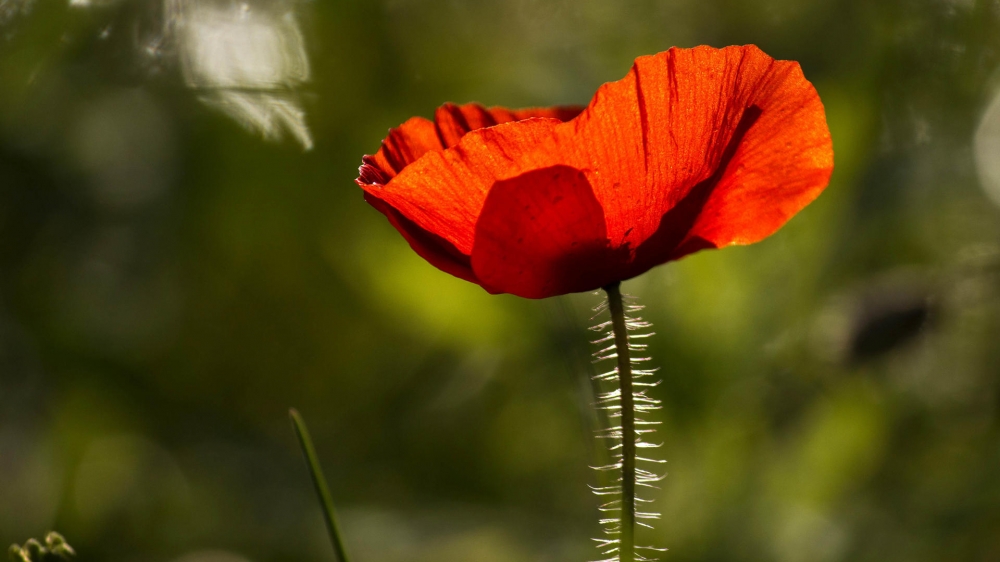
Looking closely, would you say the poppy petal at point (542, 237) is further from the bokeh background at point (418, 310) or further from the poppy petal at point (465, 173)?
the bokeh background at point (418, 310)

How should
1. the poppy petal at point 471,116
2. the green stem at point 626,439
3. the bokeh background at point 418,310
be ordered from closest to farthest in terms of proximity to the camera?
the green stem at point 626,439, the poppy petal at point 471,116, the bokeh background at point 418,310

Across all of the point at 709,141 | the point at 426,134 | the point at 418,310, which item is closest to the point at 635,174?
the point at 709,141

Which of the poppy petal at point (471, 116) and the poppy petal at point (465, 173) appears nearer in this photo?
the poppy petal at point (465, 173)

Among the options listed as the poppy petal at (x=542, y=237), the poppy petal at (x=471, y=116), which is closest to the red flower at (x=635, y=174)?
the poppy petal at (x=542, y=237)

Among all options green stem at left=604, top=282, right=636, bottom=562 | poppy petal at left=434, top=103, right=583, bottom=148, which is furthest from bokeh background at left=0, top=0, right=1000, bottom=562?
green stem at left=604, top=282, right=636, bottom=562

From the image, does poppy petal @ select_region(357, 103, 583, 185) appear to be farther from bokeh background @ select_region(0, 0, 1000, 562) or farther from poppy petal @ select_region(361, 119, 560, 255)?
bokeh background @ select_region(0, 0, 1000, 562)

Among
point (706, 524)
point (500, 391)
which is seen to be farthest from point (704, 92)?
point (500, 391)

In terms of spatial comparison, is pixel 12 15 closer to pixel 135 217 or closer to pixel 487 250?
pixel 135 217
